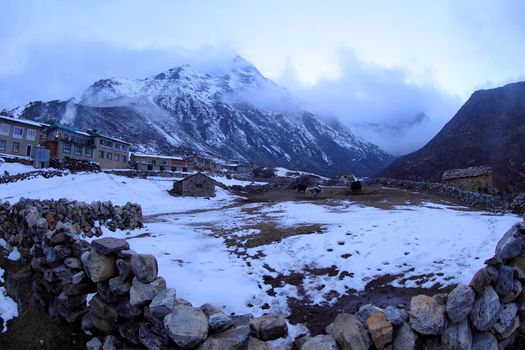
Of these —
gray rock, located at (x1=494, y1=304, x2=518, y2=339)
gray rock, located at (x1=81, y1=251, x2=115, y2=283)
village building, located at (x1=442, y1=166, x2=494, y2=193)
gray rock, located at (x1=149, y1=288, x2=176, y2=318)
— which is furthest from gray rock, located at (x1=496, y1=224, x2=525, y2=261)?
village building, located at (x1=442, y1=166, x2=494, y2=193)

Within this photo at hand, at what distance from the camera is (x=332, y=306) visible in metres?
8.30

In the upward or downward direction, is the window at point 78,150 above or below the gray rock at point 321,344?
above

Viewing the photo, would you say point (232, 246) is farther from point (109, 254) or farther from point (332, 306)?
point (109, 254)

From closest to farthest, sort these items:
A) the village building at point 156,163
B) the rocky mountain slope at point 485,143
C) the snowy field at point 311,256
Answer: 1. the snowy field at point 311,256
2. the rocky mountain slope at point 485,143
3. the village building at point 156,163

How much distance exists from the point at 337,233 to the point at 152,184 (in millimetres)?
43234

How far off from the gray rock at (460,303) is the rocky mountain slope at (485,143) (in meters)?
61.9

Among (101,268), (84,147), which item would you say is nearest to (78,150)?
(84,147)

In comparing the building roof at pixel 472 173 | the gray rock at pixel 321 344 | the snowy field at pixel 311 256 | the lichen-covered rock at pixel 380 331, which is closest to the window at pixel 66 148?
the snowy field at pixel 311 256

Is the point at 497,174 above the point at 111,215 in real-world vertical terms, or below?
above

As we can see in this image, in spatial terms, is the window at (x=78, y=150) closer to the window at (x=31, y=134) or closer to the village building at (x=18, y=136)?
the village building at (x=18, y=136)

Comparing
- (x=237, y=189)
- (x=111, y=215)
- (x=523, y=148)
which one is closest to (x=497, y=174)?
(x=523, y=148)

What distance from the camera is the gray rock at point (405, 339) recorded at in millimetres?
5570

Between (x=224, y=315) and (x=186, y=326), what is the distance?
A: 2.37 ft

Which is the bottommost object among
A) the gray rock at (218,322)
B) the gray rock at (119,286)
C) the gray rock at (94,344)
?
the gray rock at (94,344)
